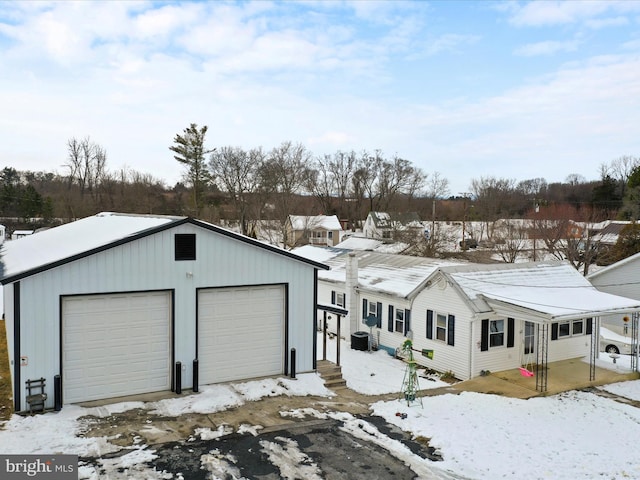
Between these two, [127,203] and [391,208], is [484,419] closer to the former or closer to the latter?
[127,203]

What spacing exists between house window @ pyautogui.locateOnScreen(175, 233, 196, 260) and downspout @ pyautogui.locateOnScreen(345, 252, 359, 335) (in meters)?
11.5

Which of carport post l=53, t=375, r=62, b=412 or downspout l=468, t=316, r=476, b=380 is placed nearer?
carport post l=53, t=375, r=62, b=412

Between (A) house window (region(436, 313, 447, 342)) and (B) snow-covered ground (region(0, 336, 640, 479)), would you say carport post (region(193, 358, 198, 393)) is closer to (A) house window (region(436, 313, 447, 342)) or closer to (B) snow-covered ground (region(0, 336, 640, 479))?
(B) snow-covered ground (region(0, 336, 640, 479))

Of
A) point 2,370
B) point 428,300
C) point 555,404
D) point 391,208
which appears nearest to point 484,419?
point 555,404

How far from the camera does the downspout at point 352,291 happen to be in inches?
A: 886

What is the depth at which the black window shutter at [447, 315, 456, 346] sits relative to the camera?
17562 millimetres

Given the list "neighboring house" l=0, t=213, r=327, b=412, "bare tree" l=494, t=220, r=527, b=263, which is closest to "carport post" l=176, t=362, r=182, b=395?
"neighboring house" l=0, t=213, r=327, b=412

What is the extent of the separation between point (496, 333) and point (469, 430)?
7.58m

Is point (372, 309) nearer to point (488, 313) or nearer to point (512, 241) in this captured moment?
point (488, 313)

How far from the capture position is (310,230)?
5553 centimetres

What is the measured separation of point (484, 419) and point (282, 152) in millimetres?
58707

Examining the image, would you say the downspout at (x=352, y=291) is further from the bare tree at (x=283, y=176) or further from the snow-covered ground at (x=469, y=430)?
the bare tree at (x=283, y=176)

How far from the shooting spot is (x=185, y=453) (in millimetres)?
8727

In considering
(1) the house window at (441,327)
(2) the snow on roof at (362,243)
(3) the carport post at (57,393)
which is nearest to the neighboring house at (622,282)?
(1) the house window at (441,327)
